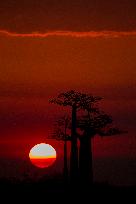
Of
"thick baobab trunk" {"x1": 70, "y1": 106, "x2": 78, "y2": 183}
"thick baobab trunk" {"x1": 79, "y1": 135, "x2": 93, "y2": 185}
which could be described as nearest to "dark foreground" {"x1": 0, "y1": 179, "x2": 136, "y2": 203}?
"thick baobab trunk" {"x1": 70, "y1": 106, "x2": 78, "y2": 183}

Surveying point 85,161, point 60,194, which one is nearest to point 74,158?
point 85,161

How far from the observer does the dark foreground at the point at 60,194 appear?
119ft

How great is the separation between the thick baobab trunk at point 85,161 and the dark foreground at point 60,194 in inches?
36.8

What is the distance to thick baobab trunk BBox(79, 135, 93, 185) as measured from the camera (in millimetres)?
45781

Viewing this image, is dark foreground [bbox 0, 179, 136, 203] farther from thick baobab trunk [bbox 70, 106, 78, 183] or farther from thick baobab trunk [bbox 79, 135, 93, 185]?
thick baobab trunk [bbox 79, 135, 93, 185]

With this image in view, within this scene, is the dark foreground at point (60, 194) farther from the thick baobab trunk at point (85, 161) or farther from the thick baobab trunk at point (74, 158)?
the thick baobab trunk at point (85, 161)

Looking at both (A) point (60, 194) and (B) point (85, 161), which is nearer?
(A) point (60, 194)

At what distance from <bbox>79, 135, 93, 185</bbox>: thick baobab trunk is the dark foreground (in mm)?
936

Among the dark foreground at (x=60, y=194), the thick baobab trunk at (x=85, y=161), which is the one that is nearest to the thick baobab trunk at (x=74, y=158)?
the dark foreground at (x=60, y=194)

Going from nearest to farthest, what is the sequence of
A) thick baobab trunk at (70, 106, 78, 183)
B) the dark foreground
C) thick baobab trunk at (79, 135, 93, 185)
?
the dark foreground < thick baobab trunk at (70, 106, 78, 183) < thick baobab trunk at (79, 135, 93, 185)

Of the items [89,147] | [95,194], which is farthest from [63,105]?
[95,194]

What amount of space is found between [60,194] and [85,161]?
6897 millimetres

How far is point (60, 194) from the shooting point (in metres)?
39.6

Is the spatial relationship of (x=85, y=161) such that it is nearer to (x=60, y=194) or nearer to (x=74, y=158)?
(x=74, y=158)
